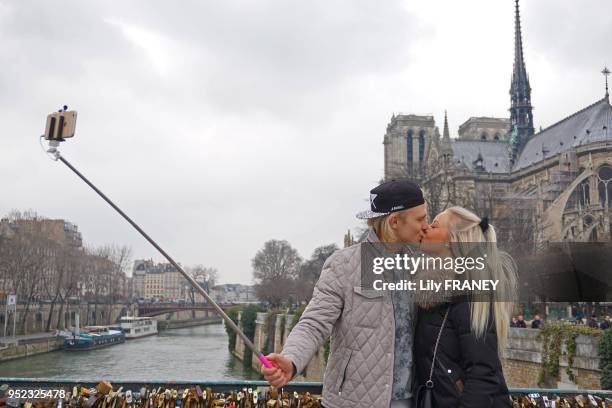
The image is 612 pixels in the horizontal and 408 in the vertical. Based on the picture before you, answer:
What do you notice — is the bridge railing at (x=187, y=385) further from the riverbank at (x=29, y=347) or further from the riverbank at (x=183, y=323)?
the riverbank at (x=183, y=323)

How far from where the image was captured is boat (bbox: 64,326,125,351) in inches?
1551

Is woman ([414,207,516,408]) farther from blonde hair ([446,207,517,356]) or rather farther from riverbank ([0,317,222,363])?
riverbank ([0,317,222,363])

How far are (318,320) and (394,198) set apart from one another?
590mm

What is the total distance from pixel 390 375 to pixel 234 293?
17275 centimetres

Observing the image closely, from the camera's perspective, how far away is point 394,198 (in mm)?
→ 2574

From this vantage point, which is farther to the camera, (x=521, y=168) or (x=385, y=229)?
(x=521, y=168)

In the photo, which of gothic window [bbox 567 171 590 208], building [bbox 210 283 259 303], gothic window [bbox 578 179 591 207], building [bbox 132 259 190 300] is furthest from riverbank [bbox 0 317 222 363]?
building [bbox 210 283 259 303]

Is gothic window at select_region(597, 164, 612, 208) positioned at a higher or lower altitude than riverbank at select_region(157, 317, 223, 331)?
higher

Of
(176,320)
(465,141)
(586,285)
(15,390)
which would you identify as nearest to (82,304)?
(176,320)

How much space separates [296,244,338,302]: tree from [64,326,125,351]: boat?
1464 centimetres

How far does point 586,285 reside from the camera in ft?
56.7

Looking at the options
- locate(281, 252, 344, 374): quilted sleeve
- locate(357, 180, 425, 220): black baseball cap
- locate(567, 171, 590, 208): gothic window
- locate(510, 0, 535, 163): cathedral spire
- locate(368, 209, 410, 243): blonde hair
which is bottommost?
locate(281, 252, 344, 374): quilted sleeve

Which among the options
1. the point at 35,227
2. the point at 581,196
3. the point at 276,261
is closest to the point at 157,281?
the point at 276,261

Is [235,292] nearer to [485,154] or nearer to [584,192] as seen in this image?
[485,154]
